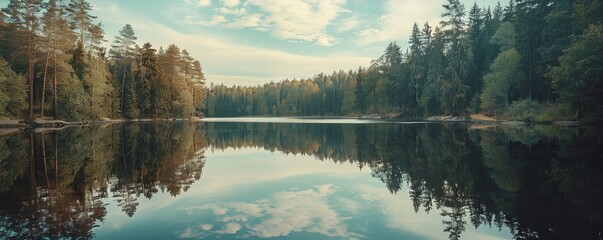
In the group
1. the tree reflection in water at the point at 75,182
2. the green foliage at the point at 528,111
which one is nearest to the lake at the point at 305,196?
the tree reflection in water at the point at 75,182

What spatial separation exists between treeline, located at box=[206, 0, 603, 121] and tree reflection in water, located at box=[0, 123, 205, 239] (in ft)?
131

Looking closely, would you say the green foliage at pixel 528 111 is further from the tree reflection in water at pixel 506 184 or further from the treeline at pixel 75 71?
the treeline at pixel 75 71

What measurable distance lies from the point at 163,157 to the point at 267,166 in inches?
243

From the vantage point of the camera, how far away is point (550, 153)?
766 inches

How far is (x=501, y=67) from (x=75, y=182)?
63435mm

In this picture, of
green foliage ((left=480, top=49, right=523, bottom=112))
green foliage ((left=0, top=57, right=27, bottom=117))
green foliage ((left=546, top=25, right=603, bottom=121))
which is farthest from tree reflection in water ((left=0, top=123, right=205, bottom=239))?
green foliage ((left=480, top=49, right=523, bottom=112))

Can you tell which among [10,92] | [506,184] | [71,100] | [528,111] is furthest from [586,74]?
[10,92]

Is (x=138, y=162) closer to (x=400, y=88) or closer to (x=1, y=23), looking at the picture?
(x=1, y=23)

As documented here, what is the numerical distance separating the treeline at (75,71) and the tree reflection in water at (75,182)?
104 ft

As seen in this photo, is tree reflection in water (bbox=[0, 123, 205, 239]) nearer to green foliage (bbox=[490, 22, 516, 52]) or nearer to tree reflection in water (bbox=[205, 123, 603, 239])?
tree reflection in water (bbox=[205, 123, 603, 239])

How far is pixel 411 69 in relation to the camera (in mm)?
92438

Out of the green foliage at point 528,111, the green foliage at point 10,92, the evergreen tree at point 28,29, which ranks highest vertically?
the evergreen tree at point 28,29

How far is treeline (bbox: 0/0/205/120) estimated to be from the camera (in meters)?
49.3

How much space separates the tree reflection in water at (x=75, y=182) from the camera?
26.9ft
